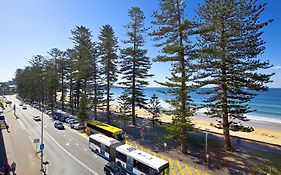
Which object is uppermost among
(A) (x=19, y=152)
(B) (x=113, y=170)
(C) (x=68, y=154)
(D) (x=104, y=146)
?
(D) (x=104, y=146)

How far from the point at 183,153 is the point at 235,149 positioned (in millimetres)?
7033

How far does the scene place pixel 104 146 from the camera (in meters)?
23.3

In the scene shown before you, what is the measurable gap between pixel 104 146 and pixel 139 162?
23.5 feet

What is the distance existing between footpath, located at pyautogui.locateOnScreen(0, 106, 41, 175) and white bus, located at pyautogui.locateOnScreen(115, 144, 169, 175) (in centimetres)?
844

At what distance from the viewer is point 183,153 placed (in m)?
23.5

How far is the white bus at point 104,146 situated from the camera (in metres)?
22.1

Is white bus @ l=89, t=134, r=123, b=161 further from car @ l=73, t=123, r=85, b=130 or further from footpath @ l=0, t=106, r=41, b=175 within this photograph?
car @ l=73, t=123, r=85, b=130

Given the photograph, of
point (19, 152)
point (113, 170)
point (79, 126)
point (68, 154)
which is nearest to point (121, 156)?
point (113, 170)

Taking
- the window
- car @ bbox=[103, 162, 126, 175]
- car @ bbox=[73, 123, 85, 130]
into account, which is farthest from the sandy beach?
car @ bbox=[103, 162, 126, 175]

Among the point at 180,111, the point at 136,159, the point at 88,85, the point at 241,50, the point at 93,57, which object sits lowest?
the point at 136,159

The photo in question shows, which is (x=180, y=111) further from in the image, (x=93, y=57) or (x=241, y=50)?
(x=93, y=57)

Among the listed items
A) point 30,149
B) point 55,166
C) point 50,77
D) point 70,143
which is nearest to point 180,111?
point 55,166

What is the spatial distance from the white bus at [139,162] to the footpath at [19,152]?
332 inches

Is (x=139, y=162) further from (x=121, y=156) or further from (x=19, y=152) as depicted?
(x=19, y=152)
